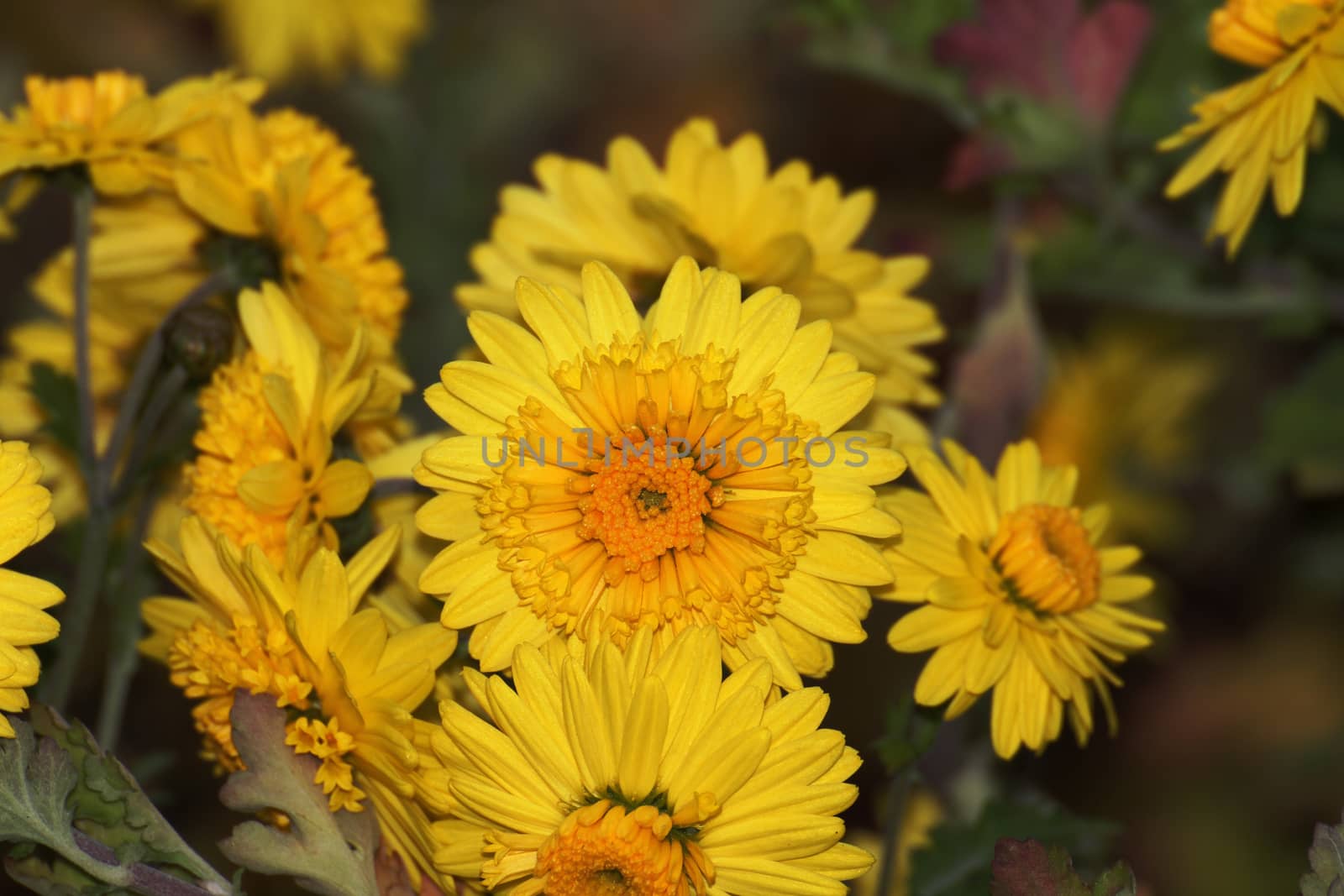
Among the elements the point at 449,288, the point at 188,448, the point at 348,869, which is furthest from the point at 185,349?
the point at 449,288

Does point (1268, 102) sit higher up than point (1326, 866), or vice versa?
point (1268, 102)

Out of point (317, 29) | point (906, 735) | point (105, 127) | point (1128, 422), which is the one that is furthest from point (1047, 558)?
point (317, 29)

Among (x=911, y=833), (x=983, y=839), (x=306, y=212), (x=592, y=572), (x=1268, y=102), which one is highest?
(x=1268, y=102)

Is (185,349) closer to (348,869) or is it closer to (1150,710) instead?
(348,869)

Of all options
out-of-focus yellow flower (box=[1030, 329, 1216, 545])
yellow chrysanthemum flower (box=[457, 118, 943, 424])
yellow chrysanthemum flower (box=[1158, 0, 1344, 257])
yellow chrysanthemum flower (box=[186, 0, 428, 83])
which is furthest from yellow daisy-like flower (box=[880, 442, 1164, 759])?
yellow chrysanthemum flower (box=[186, 0, 428, 83])

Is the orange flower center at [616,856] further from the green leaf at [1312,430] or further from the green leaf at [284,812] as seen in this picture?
the green leaf at [1312,430]

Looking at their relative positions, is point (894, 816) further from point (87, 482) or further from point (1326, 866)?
point (87, 482)

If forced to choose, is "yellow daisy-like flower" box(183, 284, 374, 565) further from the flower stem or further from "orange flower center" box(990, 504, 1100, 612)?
"orange flower center" box(990, 504, 1100, 612)

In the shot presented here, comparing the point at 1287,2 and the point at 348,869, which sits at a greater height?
the point at 1287,2
